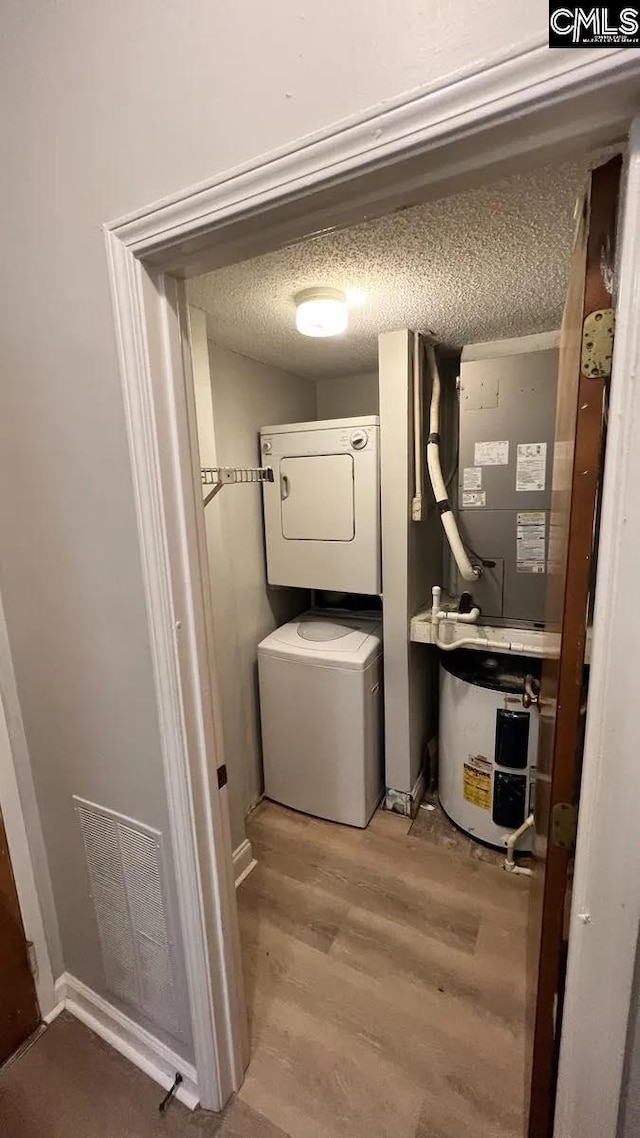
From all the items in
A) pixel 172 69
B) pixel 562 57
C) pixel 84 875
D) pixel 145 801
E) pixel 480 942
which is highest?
pixel 172 69

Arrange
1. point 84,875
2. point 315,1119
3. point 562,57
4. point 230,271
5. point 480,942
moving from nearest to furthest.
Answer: point 562,57, point 315,1119, point 84,875, point 230,271, point 480,942

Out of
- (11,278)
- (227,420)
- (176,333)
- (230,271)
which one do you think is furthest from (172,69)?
(227,420)

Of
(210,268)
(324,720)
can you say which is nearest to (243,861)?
(324,720)

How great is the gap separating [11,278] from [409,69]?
876 mm

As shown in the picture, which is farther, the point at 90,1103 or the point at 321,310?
the point at 321,310

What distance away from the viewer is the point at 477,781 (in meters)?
1.97

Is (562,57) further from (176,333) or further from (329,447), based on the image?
(329,447)

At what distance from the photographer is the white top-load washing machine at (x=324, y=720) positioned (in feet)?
6.71

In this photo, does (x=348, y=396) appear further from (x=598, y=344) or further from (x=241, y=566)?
(x=598, y=344)

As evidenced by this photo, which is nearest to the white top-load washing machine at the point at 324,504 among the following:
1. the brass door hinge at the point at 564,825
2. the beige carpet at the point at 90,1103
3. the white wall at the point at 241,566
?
the white wall at the point at 241,566

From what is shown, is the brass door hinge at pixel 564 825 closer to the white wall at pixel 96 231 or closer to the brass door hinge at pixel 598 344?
the brass door hinge at pixel 598 344

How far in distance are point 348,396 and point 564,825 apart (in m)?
2.47

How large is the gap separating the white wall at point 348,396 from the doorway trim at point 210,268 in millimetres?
1893

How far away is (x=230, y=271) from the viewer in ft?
4.56
